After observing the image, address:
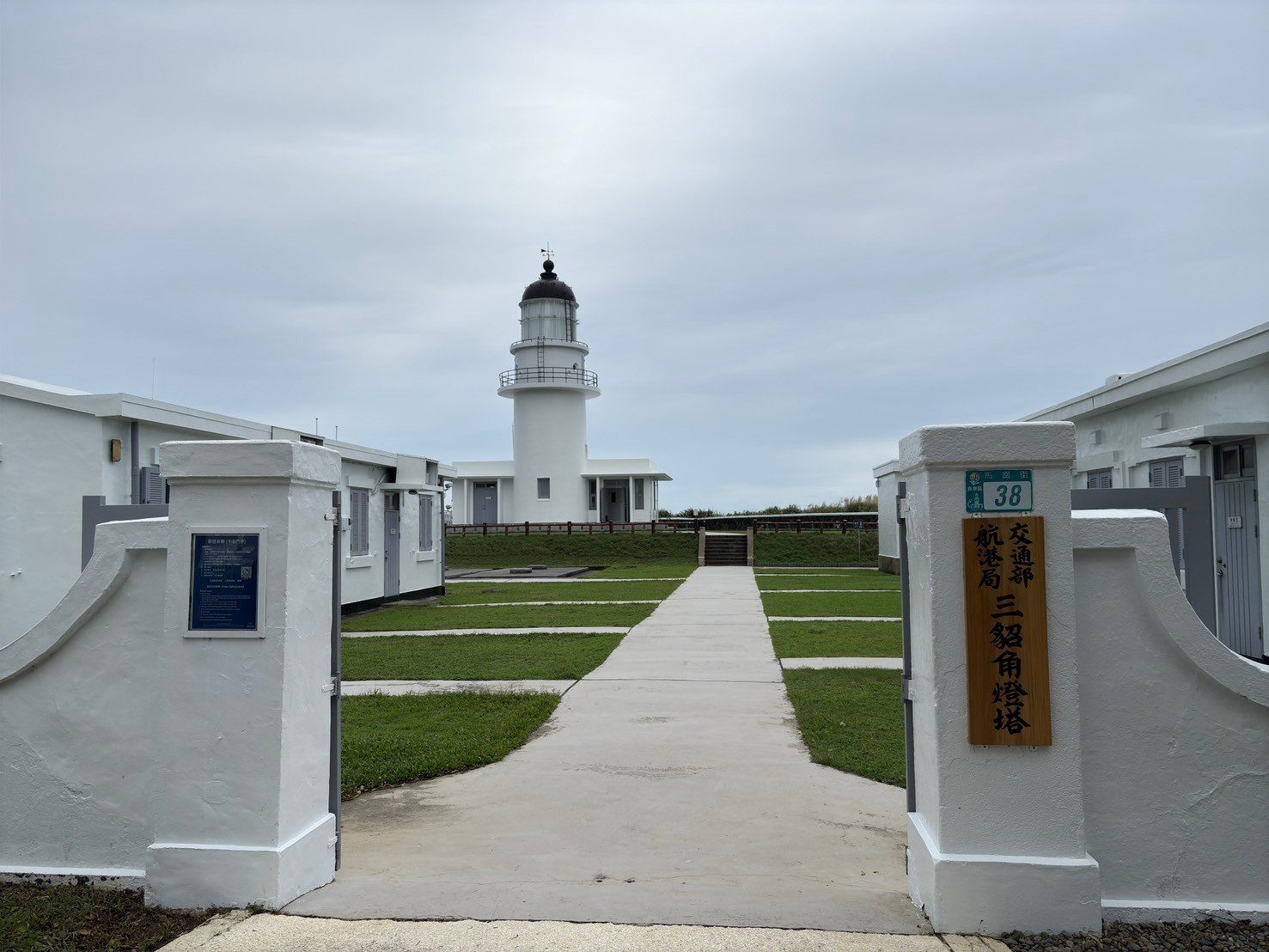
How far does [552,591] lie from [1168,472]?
46.4 feet

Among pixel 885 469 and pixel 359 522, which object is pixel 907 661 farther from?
pixel 885 469

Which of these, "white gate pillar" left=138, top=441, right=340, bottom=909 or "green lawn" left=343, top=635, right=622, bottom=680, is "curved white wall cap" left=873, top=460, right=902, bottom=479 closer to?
"green lawn" left=343, top=635, right=622, bottom=680

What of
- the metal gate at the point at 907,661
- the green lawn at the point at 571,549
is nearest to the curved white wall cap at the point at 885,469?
the green lawn at the point at 571,549

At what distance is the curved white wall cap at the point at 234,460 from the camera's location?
456cm

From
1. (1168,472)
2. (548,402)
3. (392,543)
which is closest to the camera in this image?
(1168,472)

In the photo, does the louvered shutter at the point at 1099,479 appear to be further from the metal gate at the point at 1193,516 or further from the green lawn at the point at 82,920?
the green lawn at the point at 82,920

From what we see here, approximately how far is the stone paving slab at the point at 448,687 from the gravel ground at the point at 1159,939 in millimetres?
6478

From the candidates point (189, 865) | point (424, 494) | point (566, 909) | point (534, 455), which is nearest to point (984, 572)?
point (566, 909)

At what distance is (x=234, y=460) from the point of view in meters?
4.59

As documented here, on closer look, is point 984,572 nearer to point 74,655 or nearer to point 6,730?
point 74,655

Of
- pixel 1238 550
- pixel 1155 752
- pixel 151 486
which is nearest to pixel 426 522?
pixel 151 486

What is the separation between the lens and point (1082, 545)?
433 cm

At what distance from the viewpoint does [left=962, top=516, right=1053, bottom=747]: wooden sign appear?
4246 mm

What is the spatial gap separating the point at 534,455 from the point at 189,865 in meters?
38.4
